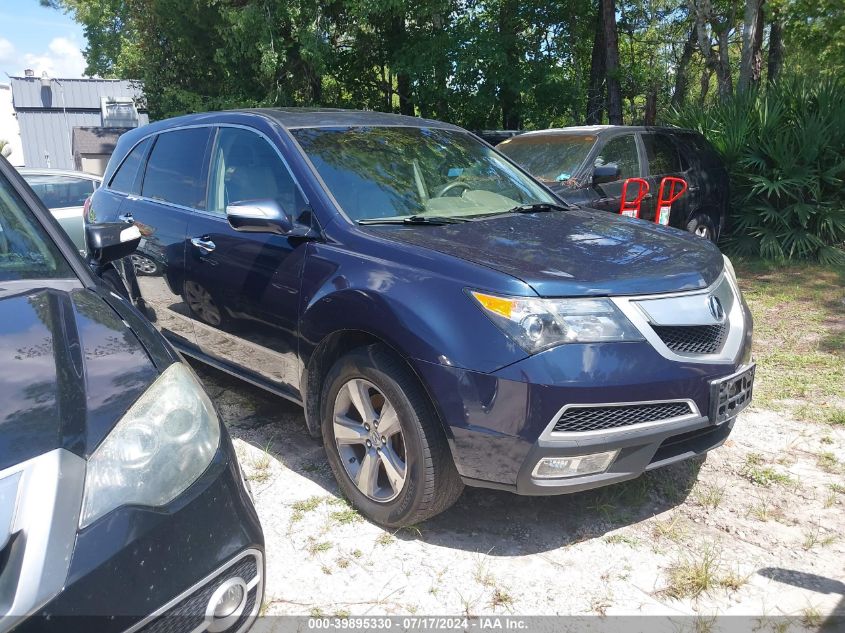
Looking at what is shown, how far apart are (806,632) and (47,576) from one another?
7.64ft

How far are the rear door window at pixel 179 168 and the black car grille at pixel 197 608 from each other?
8.65 ft

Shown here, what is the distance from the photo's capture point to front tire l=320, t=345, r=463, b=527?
108 inches

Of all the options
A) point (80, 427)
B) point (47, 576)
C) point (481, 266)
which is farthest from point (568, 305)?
point (47, 576)

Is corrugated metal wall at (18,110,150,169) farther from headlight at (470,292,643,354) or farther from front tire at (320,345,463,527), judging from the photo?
headlight at (470,292,643,354)

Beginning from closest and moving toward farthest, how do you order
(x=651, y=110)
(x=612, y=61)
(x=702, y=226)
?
1. (x=702, y=226)
2. (x=612, y=61)
3. (x=651, y=110)

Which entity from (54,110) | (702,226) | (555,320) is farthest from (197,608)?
(54,110)

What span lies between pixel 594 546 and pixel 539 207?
1.77 meters

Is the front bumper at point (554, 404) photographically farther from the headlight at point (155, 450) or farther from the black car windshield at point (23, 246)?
the black car windshield at point (23, 246)

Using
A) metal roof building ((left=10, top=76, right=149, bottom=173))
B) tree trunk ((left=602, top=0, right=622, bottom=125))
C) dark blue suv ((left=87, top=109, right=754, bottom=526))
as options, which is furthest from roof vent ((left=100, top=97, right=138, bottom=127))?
dark blue suv ((left=87, top=109, right=754, bottom=526))

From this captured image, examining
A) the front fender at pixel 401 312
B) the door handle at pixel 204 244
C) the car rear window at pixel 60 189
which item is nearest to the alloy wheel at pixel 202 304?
the door handle at pixel 204 244

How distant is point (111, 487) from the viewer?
1636 mm

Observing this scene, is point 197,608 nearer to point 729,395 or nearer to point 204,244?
point 729,395

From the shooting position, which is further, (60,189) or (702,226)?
(702,226)

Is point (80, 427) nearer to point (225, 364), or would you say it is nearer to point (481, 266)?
point (481, 266)
